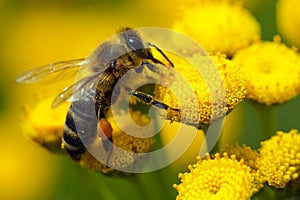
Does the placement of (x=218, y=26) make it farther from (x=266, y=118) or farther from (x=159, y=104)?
(x=159, y=104)

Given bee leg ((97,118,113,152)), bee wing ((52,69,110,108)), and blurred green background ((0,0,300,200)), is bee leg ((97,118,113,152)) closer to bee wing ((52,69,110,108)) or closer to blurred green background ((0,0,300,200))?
bee wing ((52,69,110,108))

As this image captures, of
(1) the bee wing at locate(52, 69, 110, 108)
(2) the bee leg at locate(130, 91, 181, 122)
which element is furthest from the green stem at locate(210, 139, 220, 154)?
(1) the bee wing at locate(52, 69, 110, 108)

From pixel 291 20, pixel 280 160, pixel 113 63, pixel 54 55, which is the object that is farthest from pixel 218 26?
pixel 54 55

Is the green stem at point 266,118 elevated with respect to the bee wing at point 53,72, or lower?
lower

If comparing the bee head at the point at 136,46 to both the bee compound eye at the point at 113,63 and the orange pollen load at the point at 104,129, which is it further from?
the orange pollen load at the point at 104,129

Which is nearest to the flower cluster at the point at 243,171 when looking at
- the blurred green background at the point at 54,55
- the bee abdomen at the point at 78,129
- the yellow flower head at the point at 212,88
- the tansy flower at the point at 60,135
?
the yellow flower head at the point at 212,88

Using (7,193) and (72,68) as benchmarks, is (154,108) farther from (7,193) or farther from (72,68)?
(7,193)
